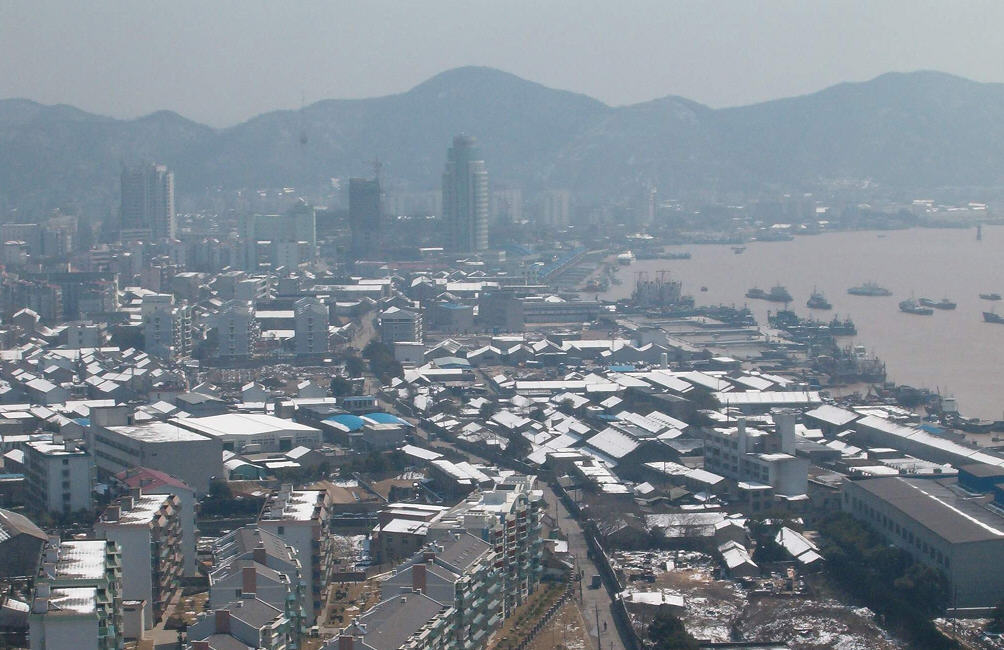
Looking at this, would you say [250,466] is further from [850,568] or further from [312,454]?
[850,568]

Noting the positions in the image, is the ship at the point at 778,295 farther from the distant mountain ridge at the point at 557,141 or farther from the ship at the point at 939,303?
the distant mountain ridge at the point at 557,141

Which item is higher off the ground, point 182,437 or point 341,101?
point 341,101

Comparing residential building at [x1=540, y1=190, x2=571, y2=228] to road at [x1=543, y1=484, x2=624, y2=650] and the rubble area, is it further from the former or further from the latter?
the rubble area

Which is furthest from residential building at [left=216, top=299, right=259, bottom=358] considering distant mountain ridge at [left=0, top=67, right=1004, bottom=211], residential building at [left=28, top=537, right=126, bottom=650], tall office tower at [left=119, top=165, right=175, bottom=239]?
distant mountain ridge at [left=0, top=67, right=1004, bottom=211]

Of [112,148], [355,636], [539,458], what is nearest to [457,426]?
[539,458]

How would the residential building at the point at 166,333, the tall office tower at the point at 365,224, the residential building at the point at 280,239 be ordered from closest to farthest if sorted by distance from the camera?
the residential building at the point at 166,333
the residential building at the point at 280,239
the tall office tower at the point at 365,224

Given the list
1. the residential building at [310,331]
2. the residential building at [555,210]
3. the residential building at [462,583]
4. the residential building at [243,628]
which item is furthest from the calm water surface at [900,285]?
the residential building at [243,628]

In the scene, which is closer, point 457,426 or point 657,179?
point 457,426
